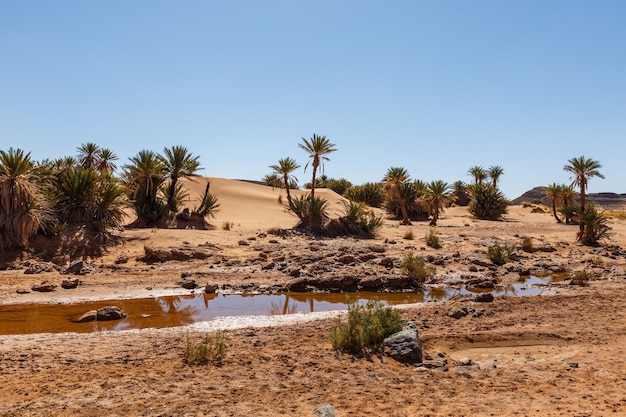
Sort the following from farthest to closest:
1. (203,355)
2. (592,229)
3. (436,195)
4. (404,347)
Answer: (436,195) < (592,229) < (404,347) < (203,355)

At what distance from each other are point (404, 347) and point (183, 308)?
597cm

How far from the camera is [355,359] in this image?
6.95 m

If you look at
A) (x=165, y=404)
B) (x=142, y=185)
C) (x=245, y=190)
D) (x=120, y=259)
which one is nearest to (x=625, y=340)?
(x=165, y=404)

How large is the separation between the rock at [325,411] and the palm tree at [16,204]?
14.3m

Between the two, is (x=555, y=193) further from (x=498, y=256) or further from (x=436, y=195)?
(x=498, y=256)

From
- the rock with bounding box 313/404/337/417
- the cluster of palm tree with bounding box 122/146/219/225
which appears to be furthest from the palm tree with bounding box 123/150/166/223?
the rock with bounding box 313/404/337/417

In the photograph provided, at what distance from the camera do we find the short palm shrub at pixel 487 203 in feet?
135

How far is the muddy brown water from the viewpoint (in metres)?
9.29

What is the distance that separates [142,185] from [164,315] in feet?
49.8

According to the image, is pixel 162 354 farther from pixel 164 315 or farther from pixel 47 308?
pixel 47 308

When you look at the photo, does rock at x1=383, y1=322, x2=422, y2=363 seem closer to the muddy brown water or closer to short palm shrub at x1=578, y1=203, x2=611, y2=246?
the muddy brown water

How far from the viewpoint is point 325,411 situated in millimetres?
5082

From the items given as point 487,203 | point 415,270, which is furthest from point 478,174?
point 415,270

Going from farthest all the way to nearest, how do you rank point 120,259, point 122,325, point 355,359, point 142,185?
1. point 142,185
2. point 120,259
3. point 122,325
4. point 355,359
